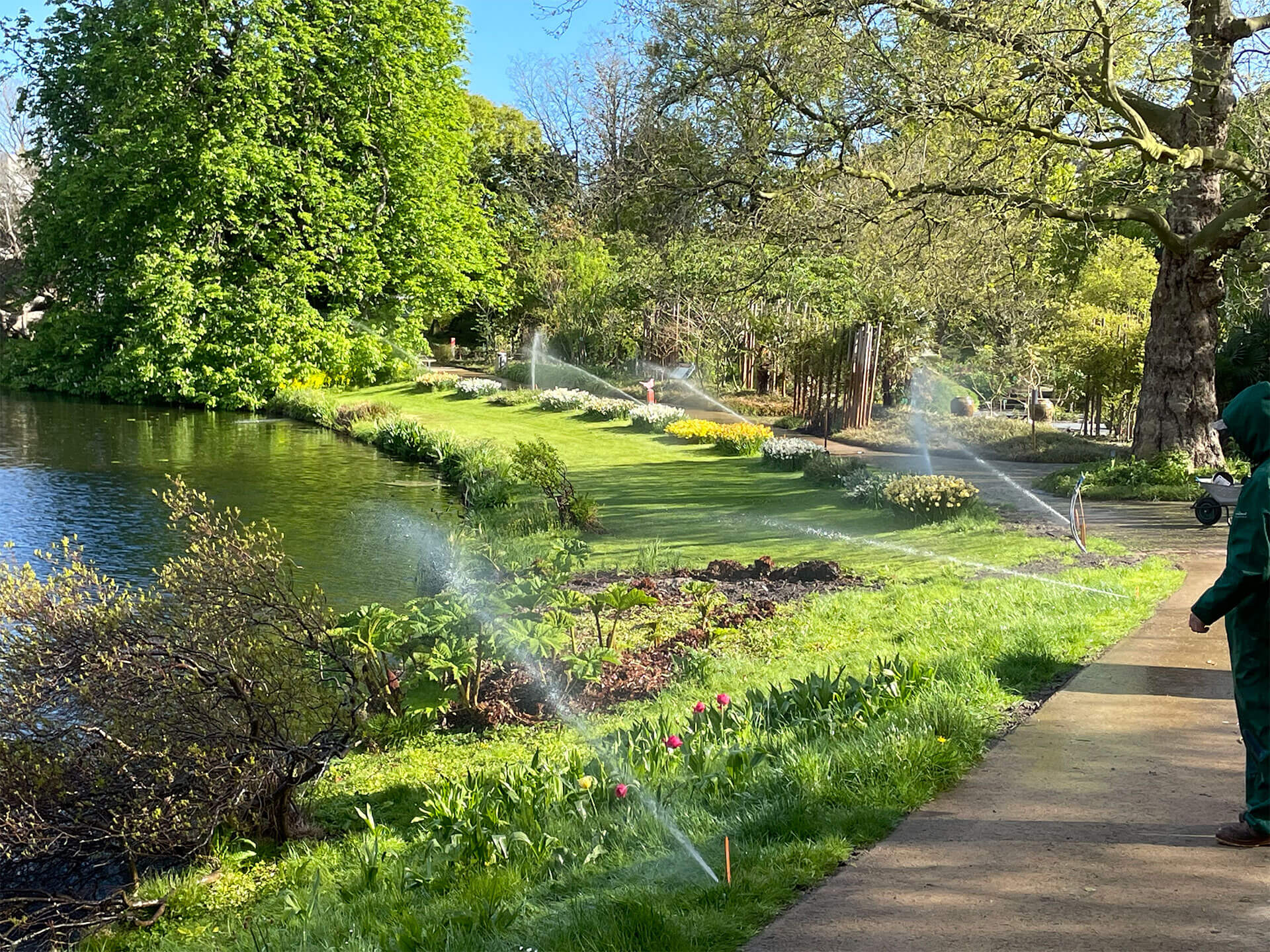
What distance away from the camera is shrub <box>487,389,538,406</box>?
31422 millimetres

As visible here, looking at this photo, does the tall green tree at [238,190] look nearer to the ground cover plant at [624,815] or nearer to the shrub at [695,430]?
the shrub at [695,430]

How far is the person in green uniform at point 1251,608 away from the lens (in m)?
3.99

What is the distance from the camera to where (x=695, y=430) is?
2338 centimetres

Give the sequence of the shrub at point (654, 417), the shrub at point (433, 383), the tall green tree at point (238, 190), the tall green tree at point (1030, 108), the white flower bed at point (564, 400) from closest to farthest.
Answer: the tall green tree at point (1030, 108)
the shrub at point (654, 417)
the white flower bed at point (564, 400)
the tall green tree at point (238, 190)
the shrub at point (433, 383)

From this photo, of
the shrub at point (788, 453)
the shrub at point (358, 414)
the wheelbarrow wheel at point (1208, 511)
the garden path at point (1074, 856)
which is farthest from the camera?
the shrub at point (358, 414)

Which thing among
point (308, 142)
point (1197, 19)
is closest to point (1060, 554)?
point (1197, 19)

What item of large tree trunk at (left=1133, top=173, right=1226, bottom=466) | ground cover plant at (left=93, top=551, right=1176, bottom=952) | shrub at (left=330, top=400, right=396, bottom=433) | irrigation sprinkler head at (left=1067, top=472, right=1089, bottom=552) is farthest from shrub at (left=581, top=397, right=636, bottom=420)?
ground cover plant at (left=93, top=551, right=1176, bottom=952)

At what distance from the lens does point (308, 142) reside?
3366 centimetres

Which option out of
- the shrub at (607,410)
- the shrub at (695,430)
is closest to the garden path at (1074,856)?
the shrub at (695,430)

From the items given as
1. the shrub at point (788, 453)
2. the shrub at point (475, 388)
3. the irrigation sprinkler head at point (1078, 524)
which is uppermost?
the shrub at point (475, 388)

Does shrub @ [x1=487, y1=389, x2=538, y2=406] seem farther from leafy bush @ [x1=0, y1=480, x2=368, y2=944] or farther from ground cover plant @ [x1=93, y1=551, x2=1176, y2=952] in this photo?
leafy bush @ [x1=0, y1=480, x2=368, y2=944]

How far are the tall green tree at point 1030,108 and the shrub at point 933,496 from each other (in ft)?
12.6

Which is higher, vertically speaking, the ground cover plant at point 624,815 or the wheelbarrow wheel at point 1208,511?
the wheelbarrow wheel at point 1208,511

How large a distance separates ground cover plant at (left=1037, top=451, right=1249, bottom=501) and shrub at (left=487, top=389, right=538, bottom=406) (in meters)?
17.7
